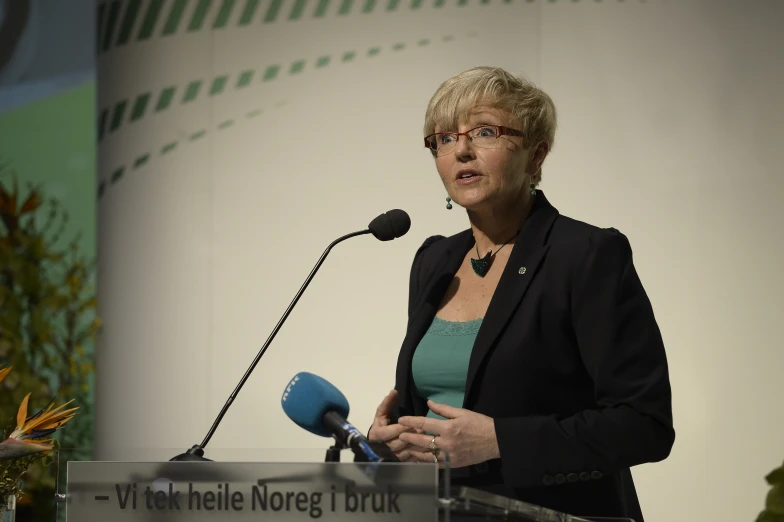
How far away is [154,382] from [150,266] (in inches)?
19.1

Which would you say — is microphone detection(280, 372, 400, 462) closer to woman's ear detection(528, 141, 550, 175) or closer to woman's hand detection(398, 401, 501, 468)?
woman's hand detection(398, 401, 501, 468)

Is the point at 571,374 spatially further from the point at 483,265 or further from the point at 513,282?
the point at 483,265

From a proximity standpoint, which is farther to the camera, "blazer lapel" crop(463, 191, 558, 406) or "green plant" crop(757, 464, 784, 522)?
"blazer lapel" crop(463, 191, 558, 406)

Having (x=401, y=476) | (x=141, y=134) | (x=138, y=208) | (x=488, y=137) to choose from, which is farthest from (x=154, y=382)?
(x=401, y=476)

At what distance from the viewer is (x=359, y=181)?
3.97m

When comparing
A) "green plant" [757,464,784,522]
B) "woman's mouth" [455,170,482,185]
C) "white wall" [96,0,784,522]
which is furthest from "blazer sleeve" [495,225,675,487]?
"white wall" [96,0,784,522]

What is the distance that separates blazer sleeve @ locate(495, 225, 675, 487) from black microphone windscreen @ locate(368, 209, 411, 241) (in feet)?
1.37

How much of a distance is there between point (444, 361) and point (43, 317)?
264 centimetres

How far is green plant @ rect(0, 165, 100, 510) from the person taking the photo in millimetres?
4059

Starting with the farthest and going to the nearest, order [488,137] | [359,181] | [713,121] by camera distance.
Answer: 1. [359,181]
2. [713,121]
3. [488,137]

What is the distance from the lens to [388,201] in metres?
3.94

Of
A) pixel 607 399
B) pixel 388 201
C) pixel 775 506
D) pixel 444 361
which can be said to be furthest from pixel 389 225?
pixel 388 201

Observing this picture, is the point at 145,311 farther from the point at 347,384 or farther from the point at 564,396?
the point at 564,396

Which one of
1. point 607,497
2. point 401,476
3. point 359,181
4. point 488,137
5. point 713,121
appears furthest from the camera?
point 359,181
